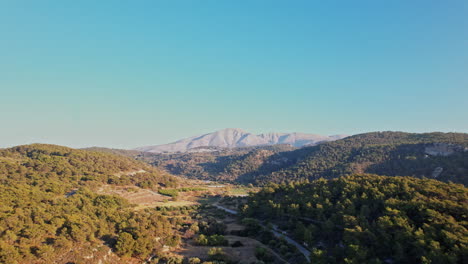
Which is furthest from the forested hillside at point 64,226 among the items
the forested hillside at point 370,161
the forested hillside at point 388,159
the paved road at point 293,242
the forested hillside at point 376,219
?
the forested hillside at point 370,161

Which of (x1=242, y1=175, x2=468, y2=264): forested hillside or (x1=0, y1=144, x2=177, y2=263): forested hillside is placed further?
(x1=0, y1=144, x2=177, y2=263): forested hillside

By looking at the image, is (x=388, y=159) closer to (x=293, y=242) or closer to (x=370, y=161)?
(x=370, y=161)

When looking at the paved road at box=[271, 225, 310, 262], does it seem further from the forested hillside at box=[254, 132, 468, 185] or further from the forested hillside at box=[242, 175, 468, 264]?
the forested hillside at box=[254, 132, 468, 185]

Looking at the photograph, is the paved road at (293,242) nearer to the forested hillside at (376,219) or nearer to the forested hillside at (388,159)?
the forested hillside at (376,219)

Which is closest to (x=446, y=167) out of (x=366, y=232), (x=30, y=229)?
(x=366, y=232)

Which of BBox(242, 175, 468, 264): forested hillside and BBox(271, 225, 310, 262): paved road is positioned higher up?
BBox(242, 175, 468, 264): forested hillside

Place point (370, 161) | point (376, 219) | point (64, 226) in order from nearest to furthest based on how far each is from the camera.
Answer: point (64, 226), point (376, 219), point (370, 161)

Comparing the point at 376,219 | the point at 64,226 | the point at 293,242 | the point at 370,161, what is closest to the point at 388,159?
the point at 370,161

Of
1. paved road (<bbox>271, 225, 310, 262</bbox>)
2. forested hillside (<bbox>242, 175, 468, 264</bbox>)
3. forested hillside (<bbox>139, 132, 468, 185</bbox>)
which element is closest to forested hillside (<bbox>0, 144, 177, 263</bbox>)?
paved road (<bbox>271, 225, 310, 262</bbox>)

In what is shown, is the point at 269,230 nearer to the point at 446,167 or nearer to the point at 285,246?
the point at 285,246
